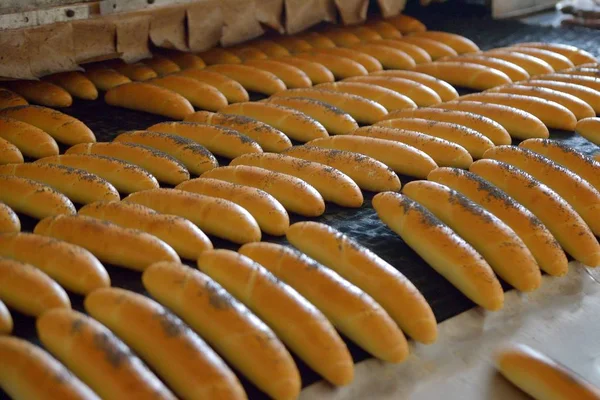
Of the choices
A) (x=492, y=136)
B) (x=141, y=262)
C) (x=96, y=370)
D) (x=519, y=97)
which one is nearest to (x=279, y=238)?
(x=141, y=262)

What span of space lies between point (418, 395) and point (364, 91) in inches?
67.5

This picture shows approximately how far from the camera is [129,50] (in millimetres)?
3215

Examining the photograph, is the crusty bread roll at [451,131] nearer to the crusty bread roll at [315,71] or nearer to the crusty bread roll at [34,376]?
the crusty bread roll at [315,71]

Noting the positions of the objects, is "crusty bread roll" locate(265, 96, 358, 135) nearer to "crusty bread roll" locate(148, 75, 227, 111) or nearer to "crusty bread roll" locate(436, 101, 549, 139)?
"crusty bread roll" locate(148, 75, 227, 111)

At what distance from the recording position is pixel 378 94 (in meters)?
3.03

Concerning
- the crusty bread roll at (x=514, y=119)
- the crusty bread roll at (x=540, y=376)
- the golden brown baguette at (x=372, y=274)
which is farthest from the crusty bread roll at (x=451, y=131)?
the crusty bread roll at (x=540, y=376)

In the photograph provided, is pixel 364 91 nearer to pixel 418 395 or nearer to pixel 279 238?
pixel 279 238

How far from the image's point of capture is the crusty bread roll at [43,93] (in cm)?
298

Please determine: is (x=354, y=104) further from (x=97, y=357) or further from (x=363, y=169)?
(x=97, y=357)

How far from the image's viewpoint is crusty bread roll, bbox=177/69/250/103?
307cm

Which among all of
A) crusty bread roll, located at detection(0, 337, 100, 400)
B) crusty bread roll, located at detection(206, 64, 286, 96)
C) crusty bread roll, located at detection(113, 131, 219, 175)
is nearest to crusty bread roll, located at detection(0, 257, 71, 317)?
crusty bread roll, located at detection(0, 337, 100, 400)

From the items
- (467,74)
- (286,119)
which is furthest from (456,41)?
(286,119)

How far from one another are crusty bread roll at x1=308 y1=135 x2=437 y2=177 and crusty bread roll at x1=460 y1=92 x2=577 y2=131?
2.27 ft

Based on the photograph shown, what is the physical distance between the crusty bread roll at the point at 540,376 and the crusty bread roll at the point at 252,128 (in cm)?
117
